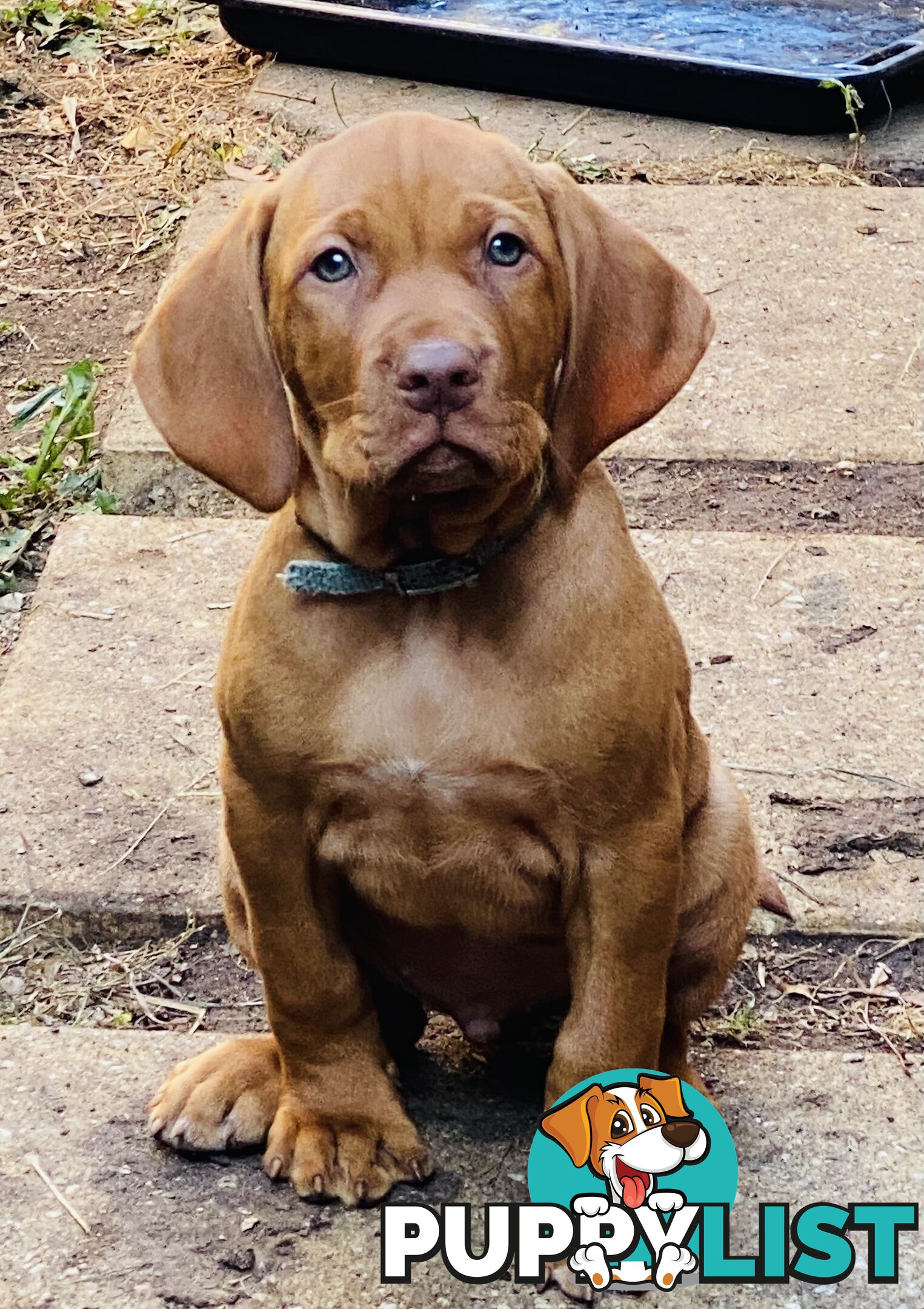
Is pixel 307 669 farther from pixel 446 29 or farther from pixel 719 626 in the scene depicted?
pixel 446 29

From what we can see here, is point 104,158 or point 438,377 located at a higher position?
point 438,377

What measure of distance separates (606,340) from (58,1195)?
61.7 inches

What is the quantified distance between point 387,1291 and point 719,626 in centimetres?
201

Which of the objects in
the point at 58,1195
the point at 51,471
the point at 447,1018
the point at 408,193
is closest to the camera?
the point at 408,193

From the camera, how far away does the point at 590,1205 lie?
2.71 meters

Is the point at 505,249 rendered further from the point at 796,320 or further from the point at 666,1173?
the point at 796,320

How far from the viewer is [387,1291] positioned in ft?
8.95

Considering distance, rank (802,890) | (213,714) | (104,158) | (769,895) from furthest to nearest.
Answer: (104,158) < (213,714) < (802,890) < (769,895)

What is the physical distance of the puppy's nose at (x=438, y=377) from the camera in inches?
94.1

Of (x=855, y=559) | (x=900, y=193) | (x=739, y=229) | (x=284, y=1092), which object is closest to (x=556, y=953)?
(x=284, y=1092)

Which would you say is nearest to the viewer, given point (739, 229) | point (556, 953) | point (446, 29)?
point (556, 953)

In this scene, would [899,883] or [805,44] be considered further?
[805,44]

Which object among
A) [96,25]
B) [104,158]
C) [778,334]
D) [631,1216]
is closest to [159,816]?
[631,1216]

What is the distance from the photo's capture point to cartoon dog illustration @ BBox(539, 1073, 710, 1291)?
2676mm
